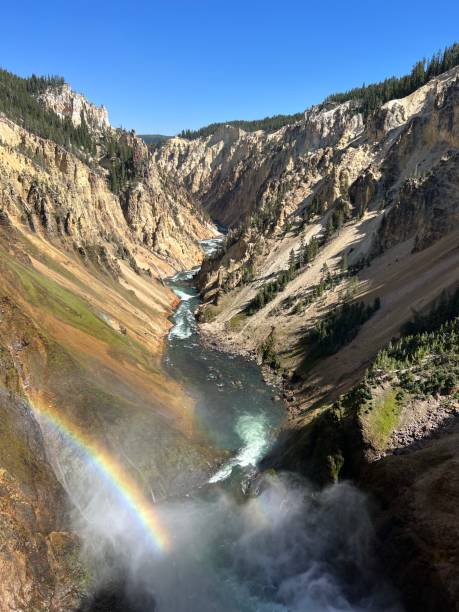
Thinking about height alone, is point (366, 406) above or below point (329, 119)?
below

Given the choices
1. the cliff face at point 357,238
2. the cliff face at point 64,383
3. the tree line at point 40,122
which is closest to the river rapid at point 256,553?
the cliff face at point 64,383

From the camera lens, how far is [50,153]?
9400cm

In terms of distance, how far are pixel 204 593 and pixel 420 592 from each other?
9.80m

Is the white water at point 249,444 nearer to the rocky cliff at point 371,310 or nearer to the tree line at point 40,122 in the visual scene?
the rocky cliff at point 371,310

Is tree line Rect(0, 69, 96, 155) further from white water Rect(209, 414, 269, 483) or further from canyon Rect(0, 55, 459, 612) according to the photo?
white water Rect(209, 414, 269, 483)

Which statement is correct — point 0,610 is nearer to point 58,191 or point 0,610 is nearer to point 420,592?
point 420,592

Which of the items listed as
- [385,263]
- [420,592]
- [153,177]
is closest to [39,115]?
[153,177]

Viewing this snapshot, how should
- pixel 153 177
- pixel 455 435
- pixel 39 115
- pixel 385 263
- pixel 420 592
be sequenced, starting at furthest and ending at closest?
pixel 153 177, pixel 39 115, pixel 385 263, pixel 455 435, pixel 420 592

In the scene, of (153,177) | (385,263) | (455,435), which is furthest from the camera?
(153,177)

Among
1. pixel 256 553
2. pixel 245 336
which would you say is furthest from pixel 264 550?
pixel 245 336

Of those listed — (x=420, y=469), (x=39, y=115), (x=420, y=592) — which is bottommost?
(x=420, y=592)

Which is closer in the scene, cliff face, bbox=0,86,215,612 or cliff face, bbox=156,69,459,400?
cliff face, bbox=0,86,215,612

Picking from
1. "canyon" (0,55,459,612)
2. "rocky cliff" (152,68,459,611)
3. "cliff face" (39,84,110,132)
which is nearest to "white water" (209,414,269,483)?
"canyon" (0,55,459,612)

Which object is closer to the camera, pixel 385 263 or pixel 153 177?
pixel 385 263
